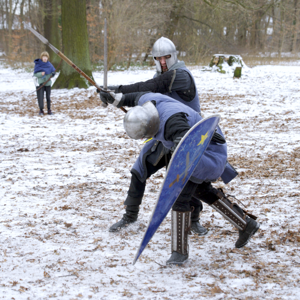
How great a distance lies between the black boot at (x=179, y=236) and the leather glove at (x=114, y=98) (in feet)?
2.99

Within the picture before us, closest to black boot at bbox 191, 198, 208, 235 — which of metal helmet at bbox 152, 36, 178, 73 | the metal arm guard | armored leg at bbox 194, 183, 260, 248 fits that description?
armored leg at bbox 194, 183, 260, 248

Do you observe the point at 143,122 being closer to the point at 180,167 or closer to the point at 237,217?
the point at 180,167

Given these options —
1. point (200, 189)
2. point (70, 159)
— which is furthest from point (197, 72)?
point (200, 189)

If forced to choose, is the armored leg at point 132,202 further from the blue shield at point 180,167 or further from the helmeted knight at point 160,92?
the blue shield at point 180,167

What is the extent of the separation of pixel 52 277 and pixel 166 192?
95 cm

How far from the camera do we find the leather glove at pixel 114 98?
291cm

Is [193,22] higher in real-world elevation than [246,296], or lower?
higher

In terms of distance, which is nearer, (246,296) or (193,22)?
(246,296)

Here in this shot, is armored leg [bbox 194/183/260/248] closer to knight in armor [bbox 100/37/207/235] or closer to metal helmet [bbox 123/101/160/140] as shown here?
knight in armor [bbox 100/37/207/235]

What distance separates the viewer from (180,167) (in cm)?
227

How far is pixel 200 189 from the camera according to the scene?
8.89 ft

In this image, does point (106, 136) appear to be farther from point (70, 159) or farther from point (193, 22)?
A: point (193, 22)

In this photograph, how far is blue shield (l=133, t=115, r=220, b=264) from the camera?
2217 millimetres

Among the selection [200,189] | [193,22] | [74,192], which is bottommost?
[74,192]
